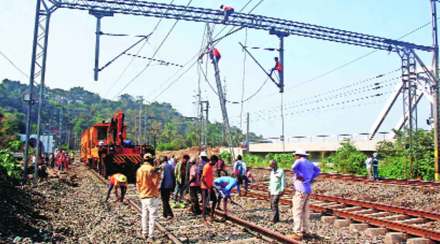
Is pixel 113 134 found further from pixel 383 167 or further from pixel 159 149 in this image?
pixel 159 149

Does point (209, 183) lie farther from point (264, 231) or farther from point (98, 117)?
point (98, 117)

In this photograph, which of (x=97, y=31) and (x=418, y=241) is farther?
(x=97, y=31)

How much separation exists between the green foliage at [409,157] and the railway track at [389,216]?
1226 cm

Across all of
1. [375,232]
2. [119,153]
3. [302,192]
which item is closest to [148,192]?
[302,192]

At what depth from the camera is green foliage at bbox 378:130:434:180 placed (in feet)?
79.5

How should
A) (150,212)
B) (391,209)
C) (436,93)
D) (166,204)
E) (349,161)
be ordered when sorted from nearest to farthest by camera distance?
(150,212)
(166,204)
(391,209)
(436,93)
(349,161)

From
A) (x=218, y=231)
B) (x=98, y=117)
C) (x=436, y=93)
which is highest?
A: (x=98, y=117)

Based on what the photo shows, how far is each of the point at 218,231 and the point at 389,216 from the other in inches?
182

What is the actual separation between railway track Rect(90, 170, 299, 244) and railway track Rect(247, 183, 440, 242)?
2.65m

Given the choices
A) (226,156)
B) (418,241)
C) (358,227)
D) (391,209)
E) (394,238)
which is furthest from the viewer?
(226,156)

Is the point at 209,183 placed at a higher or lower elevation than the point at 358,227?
higher

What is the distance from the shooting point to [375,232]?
9.26 m

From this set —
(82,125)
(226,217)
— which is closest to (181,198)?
(226,217)

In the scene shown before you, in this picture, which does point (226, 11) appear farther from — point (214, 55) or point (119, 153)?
point (119, 153)
